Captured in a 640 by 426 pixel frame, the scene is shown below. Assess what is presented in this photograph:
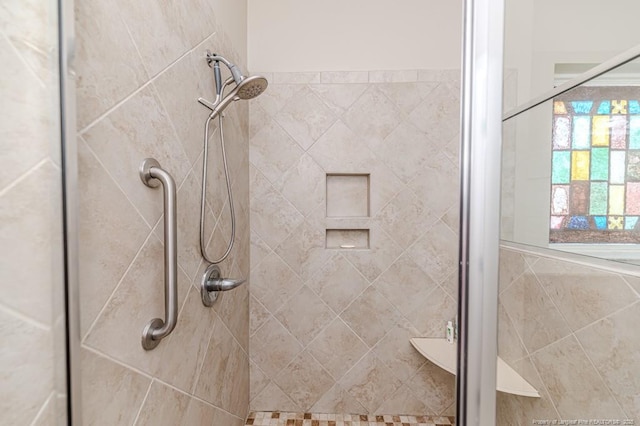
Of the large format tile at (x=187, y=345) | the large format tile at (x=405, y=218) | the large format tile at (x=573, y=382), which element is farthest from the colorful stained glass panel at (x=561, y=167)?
the large format tile at (x=405, y=218)

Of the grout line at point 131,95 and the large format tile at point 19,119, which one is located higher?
the grout line at point 131,95

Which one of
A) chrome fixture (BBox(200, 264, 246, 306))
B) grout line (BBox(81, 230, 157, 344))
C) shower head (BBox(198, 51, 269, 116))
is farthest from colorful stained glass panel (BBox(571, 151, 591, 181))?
chrome fixture (BBox(200, 264, 246, 306))

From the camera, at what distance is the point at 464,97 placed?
0.52m

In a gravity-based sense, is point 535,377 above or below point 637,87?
below

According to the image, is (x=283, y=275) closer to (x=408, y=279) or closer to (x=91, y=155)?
(x=408, y=279)

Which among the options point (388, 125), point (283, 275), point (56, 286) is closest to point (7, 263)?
point (56, 286)

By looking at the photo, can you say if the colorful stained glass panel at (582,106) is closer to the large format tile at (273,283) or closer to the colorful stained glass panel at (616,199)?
the colorful stained glass panel at (616,199)

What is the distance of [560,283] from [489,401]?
0.69 ft

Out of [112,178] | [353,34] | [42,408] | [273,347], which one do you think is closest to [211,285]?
[112,178]

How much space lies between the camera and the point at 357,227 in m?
1.83

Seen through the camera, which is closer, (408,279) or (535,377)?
(535,377)

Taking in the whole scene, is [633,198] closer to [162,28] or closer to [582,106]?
[582,106]

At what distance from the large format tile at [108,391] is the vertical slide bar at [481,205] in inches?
26.6

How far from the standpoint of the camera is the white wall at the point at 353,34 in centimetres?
182
